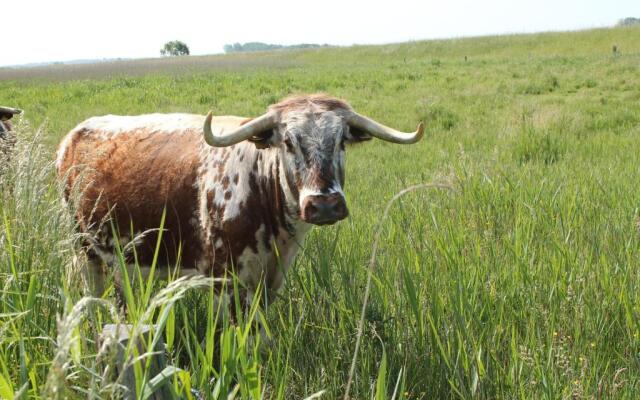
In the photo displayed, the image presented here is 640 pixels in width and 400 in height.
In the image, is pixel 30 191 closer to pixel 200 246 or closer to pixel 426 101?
pixel 200 246

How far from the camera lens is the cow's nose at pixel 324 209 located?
9.35ft

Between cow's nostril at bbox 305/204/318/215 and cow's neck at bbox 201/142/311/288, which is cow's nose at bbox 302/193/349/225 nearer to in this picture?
cow's nostril at bbox 305/204/318/215

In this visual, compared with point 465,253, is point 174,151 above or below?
above

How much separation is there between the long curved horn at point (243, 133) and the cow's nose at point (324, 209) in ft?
1.85

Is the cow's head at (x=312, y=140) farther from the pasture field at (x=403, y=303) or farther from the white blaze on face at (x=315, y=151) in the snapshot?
the pasture field at (x=403, y=303)

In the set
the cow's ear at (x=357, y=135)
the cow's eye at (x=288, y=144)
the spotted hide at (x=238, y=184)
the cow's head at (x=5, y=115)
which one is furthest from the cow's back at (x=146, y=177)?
the cow's head at (x=5, y=115)

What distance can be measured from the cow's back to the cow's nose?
3.08 ft

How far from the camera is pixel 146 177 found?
3.85 metres

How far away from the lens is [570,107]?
492 inches

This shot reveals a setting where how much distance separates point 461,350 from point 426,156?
6.27 m

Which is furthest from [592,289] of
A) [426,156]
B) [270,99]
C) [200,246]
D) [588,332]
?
[270,99]

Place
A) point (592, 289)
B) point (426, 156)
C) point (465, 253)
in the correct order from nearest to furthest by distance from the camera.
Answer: point (592, 289) → point (465, 253) → point (426, 156)

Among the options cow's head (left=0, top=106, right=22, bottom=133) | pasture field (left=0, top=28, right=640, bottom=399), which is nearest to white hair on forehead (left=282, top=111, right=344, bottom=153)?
pasture field (left=0, top=28, right=640, bottom=399)

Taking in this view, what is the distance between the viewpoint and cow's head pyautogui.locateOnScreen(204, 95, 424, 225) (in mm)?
2896
